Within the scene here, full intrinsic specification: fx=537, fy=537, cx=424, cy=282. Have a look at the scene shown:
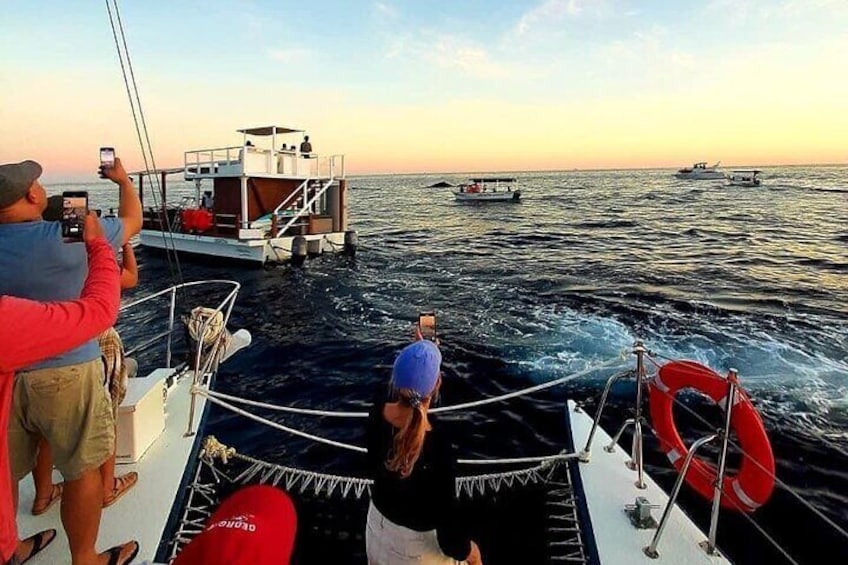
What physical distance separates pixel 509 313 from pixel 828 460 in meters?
7.29

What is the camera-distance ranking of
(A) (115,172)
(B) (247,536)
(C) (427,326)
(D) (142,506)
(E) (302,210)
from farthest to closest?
(E) (302,210) → (C) (427,326) → (D) (142,506) → (A) (115,172) → (B) (247,536)

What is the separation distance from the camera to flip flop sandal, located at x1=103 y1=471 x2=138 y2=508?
3539 mm

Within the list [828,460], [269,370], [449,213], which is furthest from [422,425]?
[449,213]

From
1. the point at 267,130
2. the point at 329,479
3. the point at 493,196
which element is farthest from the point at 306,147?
the point at 493,196

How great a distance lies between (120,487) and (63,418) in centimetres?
129

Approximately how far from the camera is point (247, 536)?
1.45m

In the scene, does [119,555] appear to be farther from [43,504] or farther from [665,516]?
[665,516]

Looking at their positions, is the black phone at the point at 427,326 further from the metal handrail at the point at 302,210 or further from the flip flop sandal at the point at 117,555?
the metal handrail at the point at 302,210

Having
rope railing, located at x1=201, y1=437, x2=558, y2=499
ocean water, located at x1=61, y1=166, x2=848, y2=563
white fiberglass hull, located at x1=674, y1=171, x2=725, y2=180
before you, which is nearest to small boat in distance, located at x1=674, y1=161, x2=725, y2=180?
white fiberglass hull, located at x1=674, y1=171, x2=725, y2=180

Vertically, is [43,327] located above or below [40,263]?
below

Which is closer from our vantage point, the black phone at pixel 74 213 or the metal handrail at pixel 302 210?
the black phone at pixel 74 213

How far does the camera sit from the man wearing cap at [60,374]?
2.34 m

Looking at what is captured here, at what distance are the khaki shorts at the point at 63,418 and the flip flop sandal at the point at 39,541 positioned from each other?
23.3 inches

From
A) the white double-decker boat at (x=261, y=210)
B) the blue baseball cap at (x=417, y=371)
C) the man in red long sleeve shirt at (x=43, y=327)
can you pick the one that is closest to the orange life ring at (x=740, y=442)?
the blue baseball cap at (x=417, y=371)
